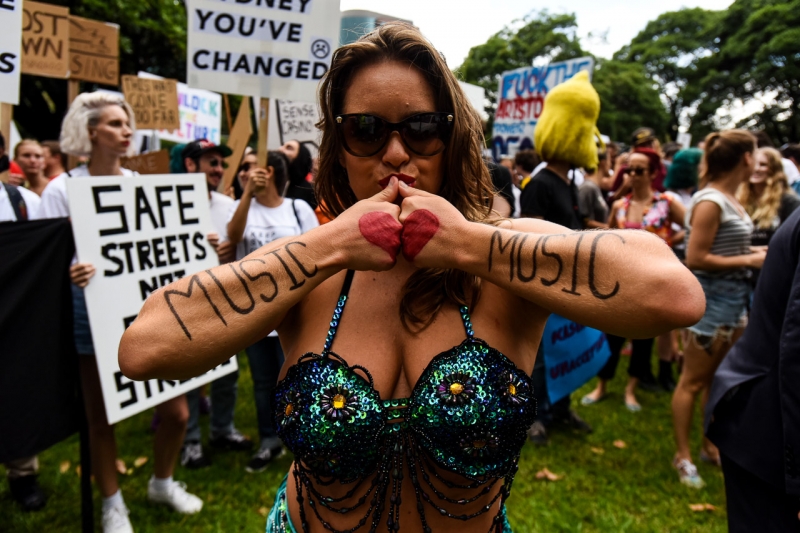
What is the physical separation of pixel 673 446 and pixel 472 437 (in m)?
4.00

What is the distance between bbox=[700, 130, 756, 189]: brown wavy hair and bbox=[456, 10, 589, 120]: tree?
3986 cm

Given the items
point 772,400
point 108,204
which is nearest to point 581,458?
point 772,400

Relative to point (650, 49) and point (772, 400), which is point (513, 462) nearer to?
point (772, 400)

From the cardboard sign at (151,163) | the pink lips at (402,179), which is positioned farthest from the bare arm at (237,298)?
the cardboard sign at (151,163)

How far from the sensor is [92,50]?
5559 millimetres

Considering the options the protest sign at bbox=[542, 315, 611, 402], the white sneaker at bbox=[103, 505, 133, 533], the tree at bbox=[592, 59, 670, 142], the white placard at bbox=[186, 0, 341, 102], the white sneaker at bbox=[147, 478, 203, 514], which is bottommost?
the white sneaker at bbox=[147, 478, 203, 514]

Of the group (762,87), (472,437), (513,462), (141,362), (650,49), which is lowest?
(513,462)

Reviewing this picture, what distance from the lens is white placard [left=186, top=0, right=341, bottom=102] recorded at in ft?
12.9

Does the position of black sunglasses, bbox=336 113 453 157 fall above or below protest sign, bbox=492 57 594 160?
below

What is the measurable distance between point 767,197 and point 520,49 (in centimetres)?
4285

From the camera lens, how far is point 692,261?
4070mm

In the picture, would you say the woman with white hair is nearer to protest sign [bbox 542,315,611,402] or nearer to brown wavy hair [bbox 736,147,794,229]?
protest sign [bbox 542,315,611,402]

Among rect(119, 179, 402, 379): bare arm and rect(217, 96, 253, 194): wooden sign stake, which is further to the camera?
rect(217, 96, 253, 194): wooden sign stake

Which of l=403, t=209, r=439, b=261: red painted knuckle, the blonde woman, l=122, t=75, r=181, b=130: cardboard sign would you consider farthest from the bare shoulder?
l=122, t=75, r=181, b=130: cardboard sign
